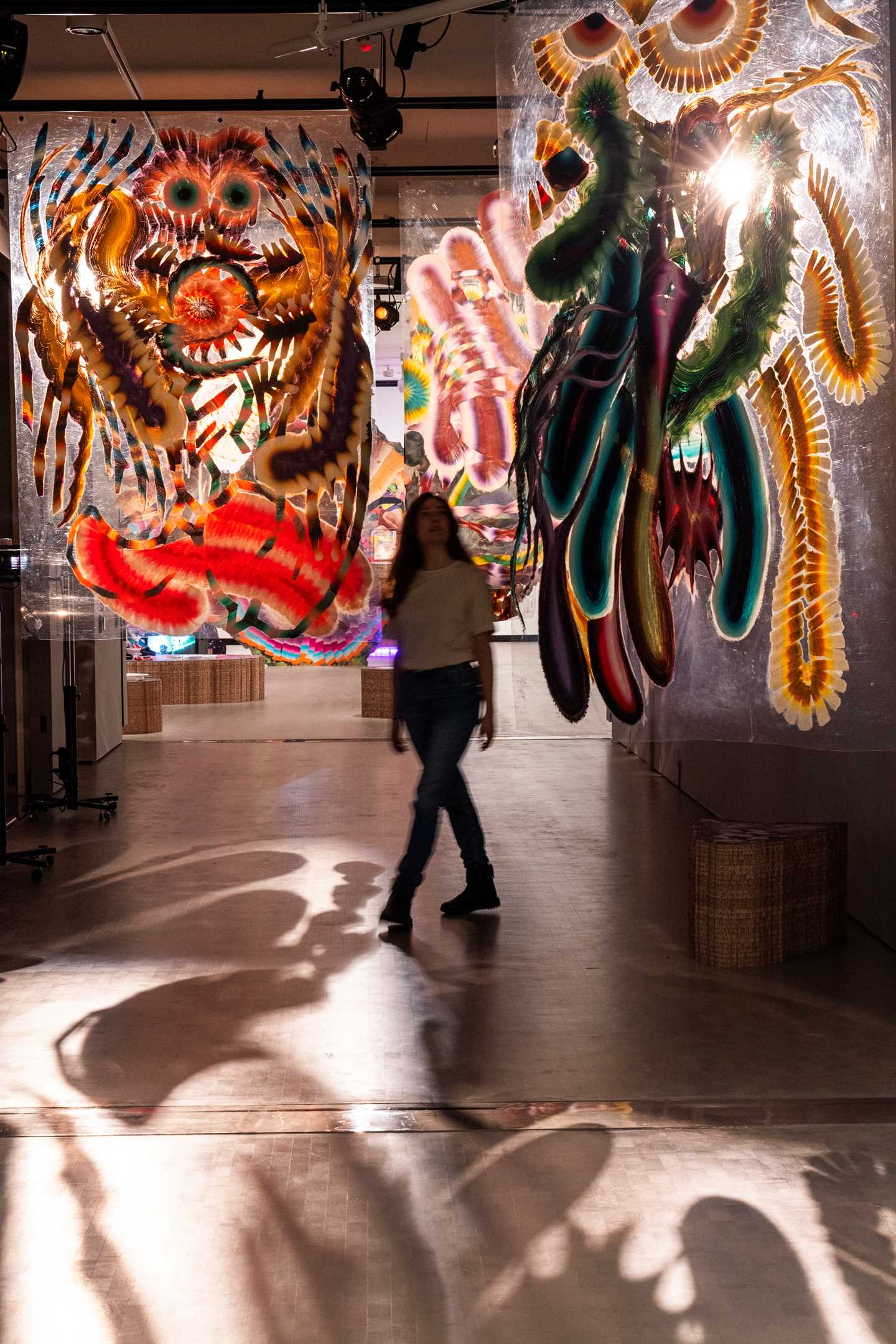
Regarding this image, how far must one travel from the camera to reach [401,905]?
4.43 m

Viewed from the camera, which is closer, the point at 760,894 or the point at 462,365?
the point at 760,894

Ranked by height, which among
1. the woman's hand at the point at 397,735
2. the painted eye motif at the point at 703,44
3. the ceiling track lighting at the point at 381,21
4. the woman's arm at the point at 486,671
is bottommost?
the woman's hand at the point at 397,735

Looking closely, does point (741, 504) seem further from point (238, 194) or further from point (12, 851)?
point (12, 851)

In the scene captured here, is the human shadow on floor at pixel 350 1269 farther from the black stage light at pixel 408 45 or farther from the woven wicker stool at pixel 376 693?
the woven wicker stool at pixel 376 693

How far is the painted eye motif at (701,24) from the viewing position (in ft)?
12.9

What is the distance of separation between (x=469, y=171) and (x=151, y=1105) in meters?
4.52

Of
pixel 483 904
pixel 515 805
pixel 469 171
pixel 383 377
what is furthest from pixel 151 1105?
pixel 383 377

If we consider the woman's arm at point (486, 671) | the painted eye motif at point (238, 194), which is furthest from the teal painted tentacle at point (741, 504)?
the painted eye motif at point (238, 194)

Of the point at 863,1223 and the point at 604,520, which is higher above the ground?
the point at 604,520

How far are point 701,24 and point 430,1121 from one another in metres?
3.09

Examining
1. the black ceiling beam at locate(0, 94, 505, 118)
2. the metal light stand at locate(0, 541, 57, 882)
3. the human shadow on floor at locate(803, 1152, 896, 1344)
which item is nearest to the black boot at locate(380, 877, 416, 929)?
the metal light stand at locate(0, 541, 57, 882)

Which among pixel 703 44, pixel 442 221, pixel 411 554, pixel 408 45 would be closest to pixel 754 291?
pixel 703 44

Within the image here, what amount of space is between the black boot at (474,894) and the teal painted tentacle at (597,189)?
6.17ft

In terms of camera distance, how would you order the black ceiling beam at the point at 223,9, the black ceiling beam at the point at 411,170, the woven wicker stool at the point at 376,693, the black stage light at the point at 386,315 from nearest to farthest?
the black ceiling beam at the point at 223,9
the black ceiling beam at the point at 411,170
the black stage light at the point at 386,315
the woven wicker stool at the point at 376,693
